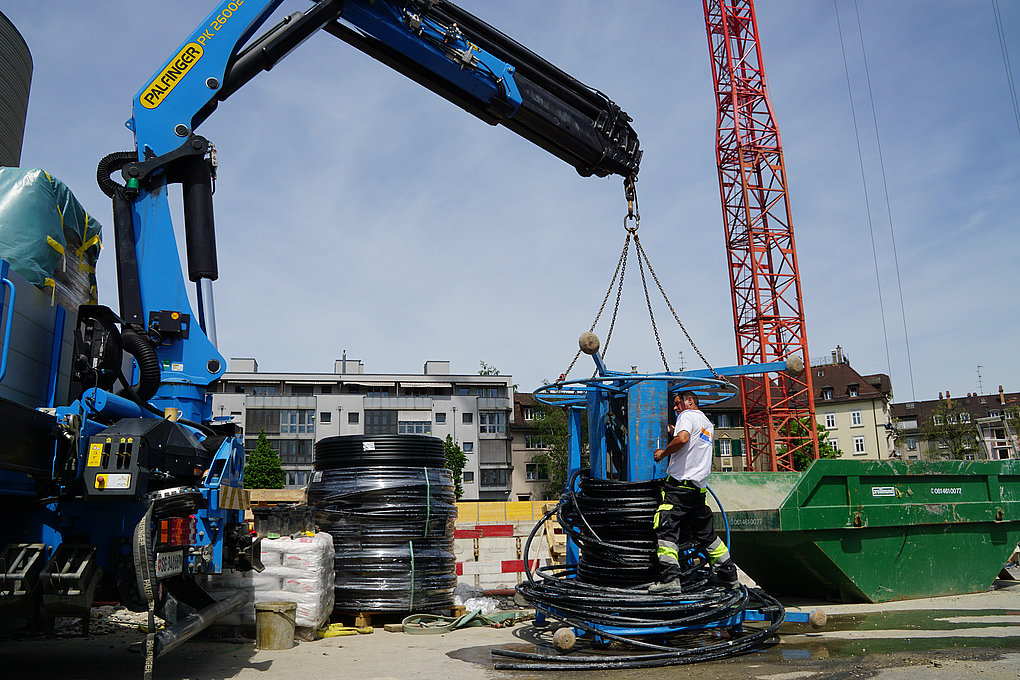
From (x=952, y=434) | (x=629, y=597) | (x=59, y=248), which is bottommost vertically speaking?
(x=629, y=597)

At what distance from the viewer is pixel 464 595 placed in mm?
9203

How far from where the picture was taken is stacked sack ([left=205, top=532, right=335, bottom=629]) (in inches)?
284

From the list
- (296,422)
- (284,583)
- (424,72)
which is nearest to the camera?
(284,583)

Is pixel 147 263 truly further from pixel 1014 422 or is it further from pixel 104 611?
pixel 1014 422

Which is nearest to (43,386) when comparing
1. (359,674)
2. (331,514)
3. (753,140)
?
(359,674)

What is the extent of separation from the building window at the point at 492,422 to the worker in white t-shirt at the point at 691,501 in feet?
164

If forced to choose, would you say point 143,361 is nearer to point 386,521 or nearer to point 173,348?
point 173,348

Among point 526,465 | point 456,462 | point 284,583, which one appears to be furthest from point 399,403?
point 284,583

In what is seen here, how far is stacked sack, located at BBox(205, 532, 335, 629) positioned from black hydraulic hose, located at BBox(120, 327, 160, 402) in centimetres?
211

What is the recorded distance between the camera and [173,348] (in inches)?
245

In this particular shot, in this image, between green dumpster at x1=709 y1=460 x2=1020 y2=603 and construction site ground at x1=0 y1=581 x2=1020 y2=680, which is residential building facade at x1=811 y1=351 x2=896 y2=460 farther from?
construction site ground at x1=0 y1=581 x2=1020 y2=680

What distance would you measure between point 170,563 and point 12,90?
20.9 ft

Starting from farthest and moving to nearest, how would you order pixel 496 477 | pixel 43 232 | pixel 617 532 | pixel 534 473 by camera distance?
1. pixel 534 473
2. pixel 496 477
3. pixel 617 532
4. pixel 43 232

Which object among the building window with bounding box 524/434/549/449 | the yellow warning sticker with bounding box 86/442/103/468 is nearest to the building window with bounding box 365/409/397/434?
the building window with bounding box 524/434/549/449
